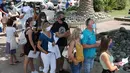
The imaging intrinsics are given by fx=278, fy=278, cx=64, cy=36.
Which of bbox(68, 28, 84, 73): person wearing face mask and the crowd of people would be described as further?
bbox(68, 28, 84, 73): person wearing face mask

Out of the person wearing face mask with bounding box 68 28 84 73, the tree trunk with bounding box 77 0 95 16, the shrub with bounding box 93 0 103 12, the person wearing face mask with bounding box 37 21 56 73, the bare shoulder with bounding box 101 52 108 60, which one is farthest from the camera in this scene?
the shrub with bounding box 93 0 103 12

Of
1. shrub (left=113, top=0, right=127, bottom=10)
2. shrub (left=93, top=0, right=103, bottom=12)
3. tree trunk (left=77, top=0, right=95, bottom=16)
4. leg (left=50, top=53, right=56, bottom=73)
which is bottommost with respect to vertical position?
shrub (left=113, top=0, right=127, bottom=10)

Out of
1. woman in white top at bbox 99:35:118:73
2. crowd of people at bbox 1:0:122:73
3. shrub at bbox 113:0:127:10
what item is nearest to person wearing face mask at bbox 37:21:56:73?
crowd of people at bbox 1:0:122:73

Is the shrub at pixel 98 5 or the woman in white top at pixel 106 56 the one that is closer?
the woman in white top at pixel 106 56

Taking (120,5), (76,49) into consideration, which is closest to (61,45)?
(76,49)

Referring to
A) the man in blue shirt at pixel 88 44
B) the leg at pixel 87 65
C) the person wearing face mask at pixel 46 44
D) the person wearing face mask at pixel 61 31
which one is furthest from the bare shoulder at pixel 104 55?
the person wearing face mask at pixel 61 31

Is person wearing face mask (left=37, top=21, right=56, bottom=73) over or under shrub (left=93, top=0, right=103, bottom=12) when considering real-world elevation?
over

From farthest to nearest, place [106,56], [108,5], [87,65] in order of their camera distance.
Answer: [108,5] < [87,65] < [106,56]

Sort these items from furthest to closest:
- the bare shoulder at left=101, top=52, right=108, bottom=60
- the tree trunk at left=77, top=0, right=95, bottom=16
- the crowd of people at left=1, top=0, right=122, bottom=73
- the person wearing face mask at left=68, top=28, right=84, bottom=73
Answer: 1. the tree trunk at left=77, top=0, right=95, bottom=16
2. the person wearing face mask at left=68, top=28, right=84, bottom=73
3. the crowd of people at left=1, top=0, right=122, bottom=73
4. the bare shoulder at left=101, top=52, right=108, bottom=60

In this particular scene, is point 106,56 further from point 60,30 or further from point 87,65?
point 60,30

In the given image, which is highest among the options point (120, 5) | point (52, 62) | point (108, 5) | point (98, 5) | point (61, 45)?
point (61, 45)

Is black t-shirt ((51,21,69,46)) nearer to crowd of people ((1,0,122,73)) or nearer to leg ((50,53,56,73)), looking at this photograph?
crowd of people ((1,0,122,73))

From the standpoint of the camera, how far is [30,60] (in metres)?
7.55

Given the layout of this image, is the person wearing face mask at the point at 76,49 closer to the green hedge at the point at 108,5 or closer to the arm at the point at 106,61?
the arm at the point at 106,61
